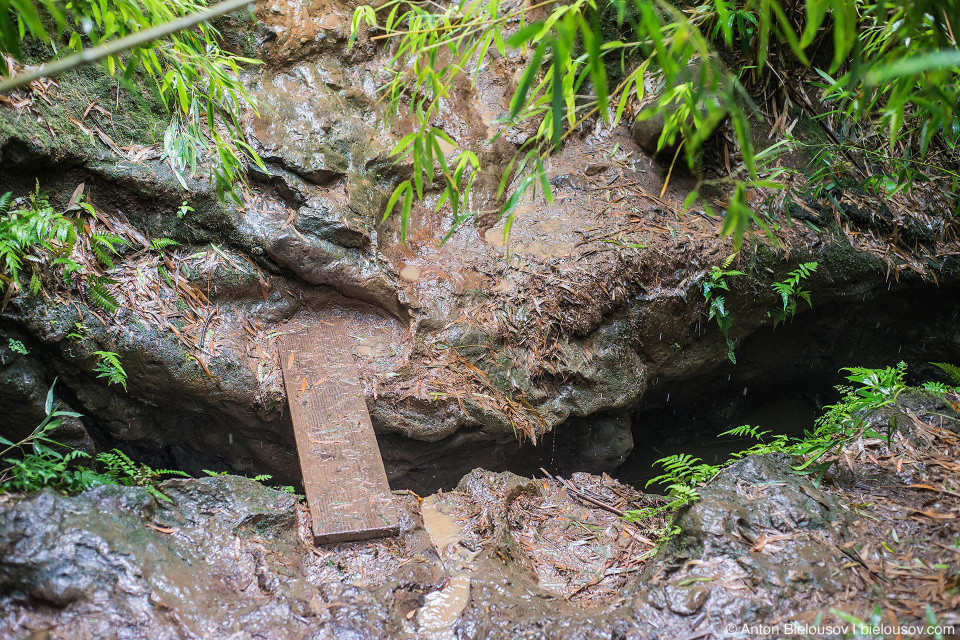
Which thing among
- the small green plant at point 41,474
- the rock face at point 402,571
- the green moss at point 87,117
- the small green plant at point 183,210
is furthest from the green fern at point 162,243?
the rock face at point 402,571

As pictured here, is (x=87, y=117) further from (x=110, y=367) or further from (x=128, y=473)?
(x=128, y=473)

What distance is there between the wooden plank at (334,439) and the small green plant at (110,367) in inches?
32.9

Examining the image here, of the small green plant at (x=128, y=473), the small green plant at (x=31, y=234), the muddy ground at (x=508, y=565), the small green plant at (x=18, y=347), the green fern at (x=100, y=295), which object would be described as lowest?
the muddy ground at (x=508, y=565)

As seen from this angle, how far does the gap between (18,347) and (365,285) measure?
1.86 m

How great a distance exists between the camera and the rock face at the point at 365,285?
3307 mm

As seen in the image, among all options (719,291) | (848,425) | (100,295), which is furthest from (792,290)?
(100,295)

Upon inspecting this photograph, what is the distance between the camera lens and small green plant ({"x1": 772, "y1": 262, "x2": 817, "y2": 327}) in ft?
14.7

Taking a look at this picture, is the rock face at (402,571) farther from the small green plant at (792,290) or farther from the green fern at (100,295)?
the small green plant at (792,290)

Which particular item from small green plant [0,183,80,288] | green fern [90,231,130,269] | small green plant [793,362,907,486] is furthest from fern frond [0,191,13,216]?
small green plant [793,362,907,486]

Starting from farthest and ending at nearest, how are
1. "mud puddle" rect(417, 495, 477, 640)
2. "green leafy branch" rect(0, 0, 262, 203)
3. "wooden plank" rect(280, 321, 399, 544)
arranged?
"wooden plank" rect(280, 321, 399, 544) < "green leafy branch" rect(0, 0, 262, 203) < "mud puddle" rect(417, 495, 477, 640)

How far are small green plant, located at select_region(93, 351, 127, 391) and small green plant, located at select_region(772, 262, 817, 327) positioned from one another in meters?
4.30

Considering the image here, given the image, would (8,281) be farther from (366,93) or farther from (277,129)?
(366,93)

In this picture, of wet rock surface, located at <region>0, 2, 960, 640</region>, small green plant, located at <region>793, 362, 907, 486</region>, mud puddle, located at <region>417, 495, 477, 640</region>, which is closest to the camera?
wet rock surface, located at <region>0, 2, 960, 640</region>

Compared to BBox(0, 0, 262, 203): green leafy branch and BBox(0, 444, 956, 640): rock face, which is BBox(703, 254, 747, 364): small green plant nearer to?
BBox(0, 444, 956, 640): rock face
